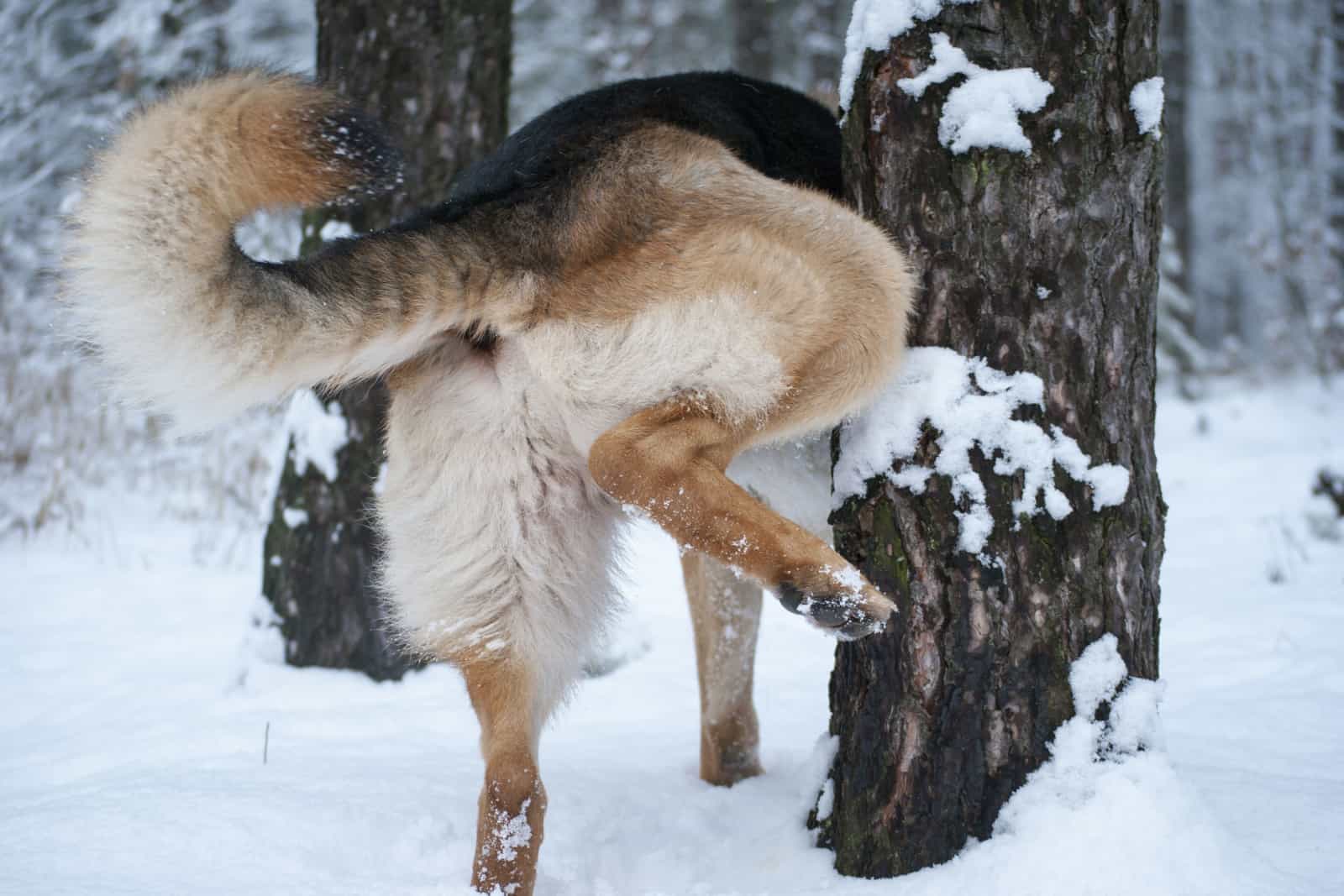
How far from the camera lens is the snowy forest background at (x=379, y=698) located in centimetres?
213

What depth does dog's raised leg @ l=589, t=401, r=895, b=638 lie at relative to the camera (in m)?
1.98

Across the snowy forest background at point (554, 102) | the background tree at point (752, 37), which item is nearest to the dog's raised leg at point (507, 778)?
the snowy forest background at point (554, 102)

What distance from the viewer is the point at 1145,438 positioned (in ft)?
7.39

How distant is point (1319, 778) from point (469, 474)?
2.30 meters

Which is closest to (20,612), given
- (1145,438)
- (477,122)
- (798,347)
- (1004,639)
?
(477,122)

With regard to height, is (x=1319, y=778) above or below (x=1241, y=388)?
above

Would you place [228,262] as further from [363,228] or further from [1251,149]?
[1251,149]

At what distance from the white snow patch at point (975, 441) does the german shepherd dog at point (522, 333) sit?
11cm

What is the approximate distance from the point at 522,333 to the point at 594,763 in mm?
1525

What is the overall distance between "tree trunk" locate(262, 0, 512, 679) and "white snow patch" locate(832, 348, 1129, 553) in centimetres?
243

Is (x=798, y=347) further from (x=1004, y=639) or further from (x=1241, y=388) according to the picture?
(x=1241, y=388)

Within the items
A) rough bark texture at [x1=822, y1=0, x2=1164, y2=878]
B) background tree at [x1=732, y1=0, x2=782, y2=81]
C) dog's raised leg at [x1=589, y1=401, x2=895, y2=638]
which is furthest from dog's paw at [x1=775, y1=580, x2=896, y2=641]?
background tree at [x1=732, y1=0, x2=782, y2=81]

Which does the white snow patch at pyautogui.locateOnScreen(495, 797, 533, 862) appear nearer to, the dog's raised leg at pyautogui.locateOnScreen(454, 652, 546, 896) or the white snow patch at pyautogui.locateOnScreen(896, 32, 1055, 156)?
the dog's raised leg at pyautogui.locateOnScreen(454, 652, 546, 896)

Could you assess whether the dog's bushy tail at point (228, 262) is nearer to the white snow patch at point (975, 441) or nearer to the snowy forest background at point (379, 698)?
the snowy forest background at point (379, 698)
